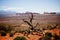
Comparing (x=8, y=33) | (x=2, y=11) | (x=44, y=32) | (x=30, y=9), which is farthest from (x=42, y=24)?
(x=2, y=11)

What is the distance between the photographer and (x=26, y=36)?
2484 millimetres

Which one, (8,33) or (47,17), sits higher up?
(47,17)

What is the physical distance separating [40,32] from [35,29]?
0.12 m

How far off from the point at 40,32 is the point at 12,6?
0.78 metres

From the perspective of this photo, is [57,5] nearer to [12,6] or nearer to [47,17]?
[47,17]

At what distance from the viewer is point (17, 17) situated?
2551 millimetres

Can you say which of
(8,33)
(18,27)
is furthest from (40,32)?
(8,33)

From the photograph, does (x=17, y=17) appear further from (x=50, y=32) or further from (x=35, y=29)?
(x=50, y=32)

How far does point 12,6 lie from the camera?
2.55 metres

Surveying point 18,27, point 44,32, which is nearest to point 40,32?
point 44,32

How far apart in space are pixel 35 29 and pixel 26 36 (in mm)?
229

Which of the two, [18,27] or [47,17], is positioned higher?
[47,17]

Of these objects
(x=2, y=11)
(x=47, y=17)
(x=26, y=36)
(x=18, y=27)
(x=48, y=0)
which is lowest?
(x=26, y=36)

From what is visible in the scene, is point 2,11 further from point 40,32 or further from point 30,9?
point 40,32
